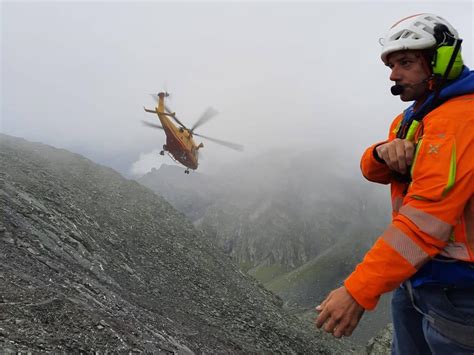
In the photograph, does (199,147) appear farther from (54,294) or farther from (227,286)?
(54,294)

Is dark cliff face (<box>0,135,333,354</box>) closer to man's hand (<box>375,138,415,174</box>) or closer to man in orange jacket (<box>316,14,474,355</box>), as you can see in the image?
man in orange jacket (<box>316,14,474,355</box>)

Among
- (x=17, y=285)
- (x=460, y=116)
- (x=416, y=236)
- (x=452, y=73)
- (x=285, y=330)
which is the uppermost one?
(x=452, y=73)

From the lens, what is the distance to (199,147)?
6075cm

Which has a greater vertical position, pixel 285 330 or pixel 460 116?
pixel 460 116

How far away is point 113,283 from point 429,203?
1458 centimetres

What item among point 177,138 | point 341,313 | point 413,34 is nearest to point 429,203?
point 341,313

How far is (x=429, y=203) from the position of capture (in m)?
3.72

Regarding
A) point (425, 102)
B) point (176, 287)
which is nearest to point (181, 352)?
point (176, 287)

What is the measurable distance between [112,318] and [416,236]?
32.1 ft

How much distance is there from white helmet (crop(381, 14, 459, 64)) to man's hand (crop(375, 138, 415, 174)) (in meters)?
1.26

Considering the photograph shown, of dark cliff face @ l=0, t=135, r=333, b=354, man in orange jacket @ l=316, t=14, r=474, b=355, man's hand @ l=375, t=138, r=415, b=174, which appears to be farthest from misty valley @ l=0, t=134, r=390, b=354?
man's hand @ l=375, t=138, r=415, b=174

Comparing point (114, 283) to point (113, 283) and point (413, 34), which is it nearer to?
point (113, 283)

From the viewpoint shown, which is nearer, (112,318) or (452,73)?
(452,73)

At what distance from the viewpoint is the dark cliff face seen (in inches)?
367
